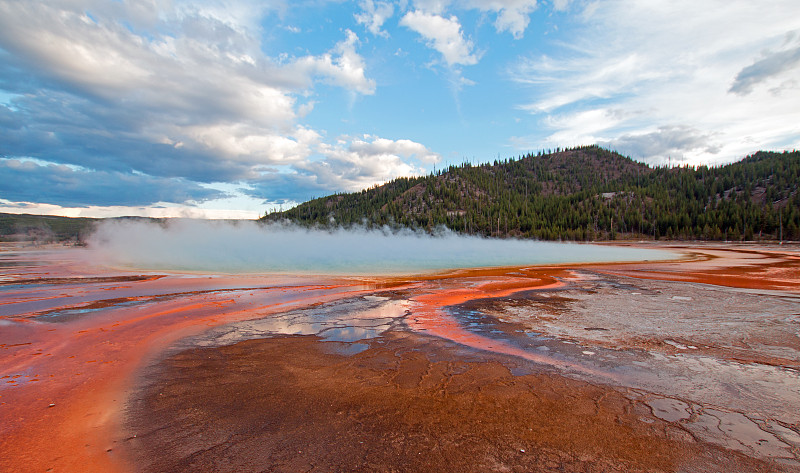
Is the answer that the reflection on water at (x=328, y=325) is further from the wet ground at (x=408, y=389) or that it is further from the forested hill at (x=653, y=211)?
the forested hill at (x=653, y=211)

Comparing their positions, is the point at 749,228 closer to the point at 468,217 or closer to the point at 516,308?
the point at 468,217

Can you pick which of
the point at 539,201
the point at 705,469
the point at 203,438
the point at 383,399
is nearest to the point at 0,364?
the point at 203,438

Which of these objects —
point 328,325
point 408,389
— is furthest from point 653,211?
point 408,389

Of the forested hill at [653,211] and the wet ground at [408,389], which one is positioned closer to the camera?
the wet ground at [408,389]

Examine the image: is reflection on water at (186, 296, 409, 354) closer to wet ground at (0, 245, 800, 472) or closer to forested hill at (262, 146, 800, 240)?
wet ground at (0, 245, 800, 472)

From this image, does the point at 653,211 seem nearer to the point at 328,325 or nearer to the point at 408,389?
the point at 328,325

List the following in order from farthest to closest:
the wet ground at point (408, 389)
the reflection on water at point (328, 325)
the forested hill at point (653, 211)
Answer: the forested hill at point (653, 211) → the reflection on water at point (328, 325) → the wet ground at point (408, 389)

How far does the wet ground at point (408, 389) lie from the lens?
482 centimetres

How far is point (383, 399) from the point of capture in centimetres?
657

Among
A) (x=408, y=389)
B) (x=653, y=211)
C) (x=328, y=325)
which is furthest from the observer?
(x=653, y=211)

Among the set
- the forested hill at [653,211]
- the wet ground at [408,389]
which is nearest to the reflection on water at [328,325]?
the wet ground at [408,389]

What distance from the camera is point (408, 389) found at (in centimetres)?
699

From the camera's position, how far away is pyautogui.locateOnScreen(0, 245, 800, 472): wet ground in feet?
15.8

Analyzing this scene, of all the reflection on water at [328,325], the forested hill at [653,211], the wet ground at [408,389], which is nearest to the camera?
the wet ground at [408,389]
